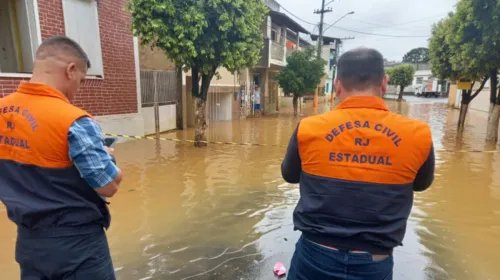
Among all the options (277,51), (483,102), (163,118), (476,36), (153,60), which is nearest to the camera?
(476,36)

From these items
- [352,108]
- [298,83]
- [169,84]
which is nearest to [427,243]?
[352,108]

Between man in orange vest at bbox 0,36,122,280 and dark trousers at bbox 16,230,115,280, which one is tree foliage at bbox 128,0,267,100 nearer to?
man in orange vest at bbox 0,36,122,280

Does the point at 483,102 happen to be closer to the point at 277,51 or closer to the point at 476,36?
the point at 277,51

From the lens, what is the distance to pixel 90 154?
5.31ft

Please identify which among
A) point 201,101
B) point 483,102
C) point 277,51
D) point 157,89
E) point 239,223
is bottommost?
point 239,223

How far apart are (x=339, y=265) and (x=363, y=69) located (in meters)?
0.96

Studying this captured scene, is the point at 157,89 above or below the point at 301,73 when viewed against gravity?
below

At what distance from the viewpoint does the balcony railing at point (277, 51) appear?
60.4 ft

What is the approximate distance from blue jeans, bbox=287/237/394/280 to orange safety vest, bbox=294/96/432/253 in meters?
0.05

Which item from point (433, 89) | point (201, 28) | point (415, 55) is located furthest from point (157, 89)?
point (415, 55)

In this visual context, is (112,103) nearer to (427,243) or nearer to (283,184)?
(283,184)

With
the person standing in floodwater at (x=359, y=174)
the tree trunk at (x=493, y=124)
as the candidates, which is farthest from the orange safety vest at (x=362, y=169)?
the tree trunk at (x=493, y=124)

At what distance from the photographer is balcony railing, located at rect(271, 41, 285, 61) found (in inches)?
725

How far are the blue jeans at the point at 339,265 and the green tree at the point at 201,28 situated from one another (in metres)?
6.64
